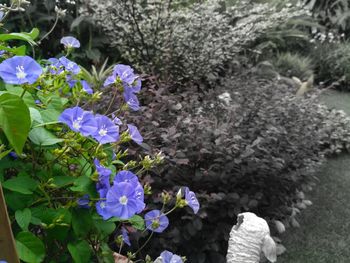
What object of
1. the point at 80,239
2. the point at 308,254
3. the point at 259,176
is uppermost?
the point at 80,239

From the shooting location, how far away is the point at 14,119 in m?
0.85

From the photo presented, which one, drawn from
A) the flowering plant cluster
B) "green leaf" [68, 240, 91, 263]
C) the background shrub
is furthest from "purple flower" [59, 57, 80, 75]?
the background shrub

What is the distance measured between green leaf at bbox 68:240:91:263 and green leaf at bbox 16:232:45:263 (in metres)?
0.09

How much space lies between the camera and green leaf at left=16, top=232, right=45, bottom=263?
38.2 inches

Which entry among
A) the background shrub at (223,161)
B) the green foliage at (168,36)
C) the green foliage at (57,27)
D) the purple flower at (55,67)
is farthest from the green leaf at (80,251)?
the green foliage at (57,27)

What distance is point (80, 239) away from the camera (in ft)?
3.59

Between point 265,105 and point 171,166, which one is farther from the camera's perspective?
point 265,105

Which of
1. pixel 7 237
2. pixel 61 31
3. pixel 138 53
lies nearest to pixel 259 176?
pixel 7 237

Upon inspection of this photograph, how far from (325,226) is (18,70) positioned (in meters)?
2.99

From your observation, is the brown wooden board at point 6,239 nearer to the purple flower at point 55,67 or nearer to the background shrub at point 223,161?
the purple flower at point 55,67

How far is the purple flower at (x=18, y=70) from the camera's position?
3.12 feet

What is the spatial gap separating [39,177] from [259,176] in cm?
189

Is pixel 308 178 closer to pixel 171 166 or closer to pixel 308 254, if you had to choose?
pixel 308 254

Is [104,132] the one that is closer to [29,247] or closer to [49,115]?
[49,115]
